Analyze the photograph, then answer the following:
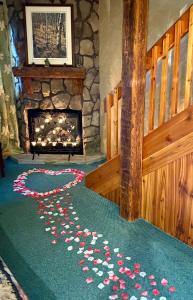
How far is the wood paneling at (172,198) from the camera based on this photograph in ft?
7.25

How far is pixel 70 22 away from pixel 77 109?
47.9 inches

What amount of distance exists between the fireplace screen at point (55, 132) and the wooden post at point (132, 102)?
75.7 inches

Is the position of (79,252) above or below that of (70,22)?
below

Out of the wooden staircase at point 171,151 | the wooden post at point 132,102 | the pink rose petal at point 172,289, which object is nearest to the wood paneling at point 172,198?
the wooden staircase at point 171,151

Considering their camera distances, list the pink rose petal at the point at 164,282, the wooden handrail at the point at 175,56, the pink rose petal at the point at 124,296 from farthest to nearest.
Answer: the wooden handrail at the point at 175,56, the pink rose petal at the point at 164,282, the pink rose petal at the point at 124,296

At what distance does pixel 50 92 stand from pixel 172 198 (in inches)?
104

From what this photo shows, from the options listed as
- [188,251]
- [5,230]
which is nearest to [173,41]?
[188,251]

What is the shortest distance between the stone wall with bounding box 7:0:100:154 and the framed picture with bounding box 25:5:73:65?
9 cm

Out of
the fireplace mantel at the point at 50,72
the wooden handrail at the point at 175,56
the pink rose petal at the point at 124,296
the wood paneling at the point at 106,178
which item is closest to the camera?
the pink rose petal at the point at 124,296

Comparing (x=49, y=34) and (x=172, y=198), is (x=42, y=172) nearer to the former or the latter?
(x=49, y=34)

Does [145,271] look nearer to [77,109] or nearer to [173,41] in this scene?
[173,41]

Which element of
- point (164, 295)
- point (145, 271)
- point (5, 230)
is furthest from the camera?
point (5, 230)

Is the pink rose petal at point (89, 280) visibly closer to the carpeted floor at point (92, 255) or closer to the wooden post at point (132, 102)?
the carpeted floor at point (92, 255)

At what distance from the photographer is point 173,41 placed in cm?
215
